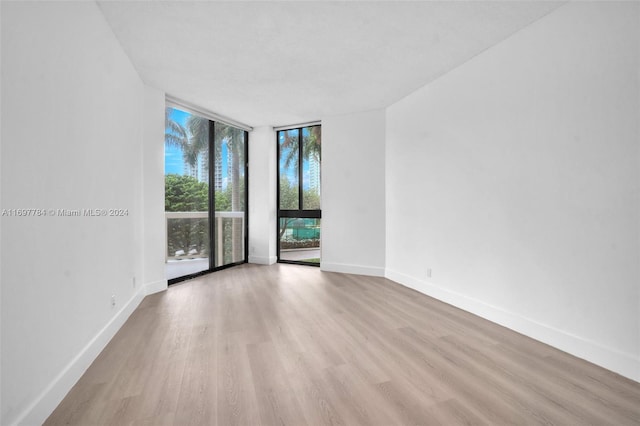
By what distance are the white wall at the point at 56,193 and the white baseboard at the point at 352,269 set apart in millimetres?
3192

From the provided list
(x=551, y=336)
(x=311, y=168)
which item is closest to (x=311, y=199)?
(x=311, y=168)

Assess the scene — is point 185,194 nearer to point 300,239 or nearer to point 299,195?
point 299,195

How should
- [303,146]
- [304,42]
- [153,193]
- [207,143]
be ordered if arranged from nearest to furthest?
[304,42] → [153,193] → [207,143] → [303,146]

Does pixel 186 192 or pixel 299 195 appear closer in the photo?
pixel 186 192

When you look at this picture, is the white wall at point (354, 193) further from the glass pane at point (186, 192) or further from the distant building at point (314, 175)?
the glass pane at point (186, 192)

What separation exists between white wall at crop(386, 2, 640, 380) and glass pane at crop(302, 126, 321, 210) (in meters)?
2.38

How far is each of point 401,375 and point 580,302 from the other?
151 cm

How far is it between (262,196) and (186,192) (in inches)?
59.6

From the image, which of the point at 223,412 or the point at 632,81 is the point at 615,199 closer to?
the point at 632,81

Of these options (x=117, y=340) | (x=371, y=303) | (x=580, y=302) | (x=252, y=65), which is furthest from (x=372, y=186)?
(x=117, y=340)

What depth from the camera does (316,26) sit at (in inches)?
100

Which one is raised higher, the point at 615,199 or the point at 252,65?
the point at 252,65

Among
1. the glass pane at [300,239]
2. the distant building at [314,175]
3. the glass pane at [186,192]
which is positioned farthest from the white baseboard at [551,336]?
the glass pane at [186,192]

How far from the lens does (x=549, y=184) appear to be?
2439 millimetres
